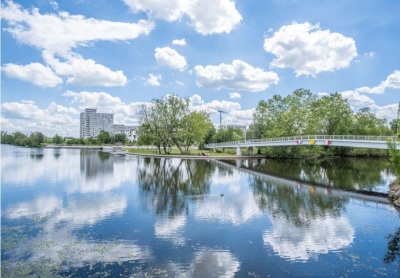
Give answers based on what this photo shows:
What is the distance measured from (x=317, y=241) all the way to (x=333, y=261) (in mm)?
2294

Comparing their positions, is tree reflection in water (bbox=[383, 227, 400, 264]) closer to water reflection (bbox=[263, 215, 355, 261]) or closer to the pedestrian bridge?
water reflection (bbox=[263, 215, 355, 261])

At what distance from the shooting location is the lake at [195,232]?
11.8 m

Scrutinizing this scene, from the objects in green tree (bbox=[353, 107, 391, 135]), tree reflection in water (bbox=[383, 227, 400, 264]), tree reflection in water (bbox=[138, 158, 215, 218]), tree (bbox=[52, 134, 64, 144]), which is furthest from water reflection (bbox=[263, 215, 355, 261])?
tree (bbox=[52, 134, 64, 144])

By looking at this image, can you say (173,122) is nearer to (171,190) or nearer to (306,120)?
(306,120)

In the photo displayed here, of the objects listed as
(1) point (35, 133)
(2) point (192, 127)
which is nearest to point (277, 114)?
(2) point (192, 127)

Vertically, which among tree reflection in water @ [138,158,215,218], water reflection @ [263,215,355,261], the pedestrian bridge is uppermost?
the pedestrian bridge

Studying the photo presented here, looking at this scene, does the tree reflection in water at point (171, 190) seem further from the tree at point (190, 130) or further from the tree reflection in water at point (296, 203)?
the tree at point (190, 130)

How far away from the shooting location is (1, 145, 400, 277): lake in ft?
38.9

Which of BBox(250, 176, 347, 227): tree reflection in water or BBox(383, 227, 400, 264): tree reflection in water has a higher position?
BBox(250, 176, 347, 227): tree reflection in water

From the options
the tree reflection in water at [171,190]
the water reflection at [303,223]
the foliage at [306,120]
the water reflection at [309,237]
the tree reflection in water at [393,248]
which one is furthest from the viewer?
the foliage at [306,120]

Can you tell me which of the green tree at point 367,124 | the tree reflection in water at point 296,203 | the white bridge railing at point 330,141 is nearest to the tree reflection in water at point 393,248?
the tree reflection in water at point 296,203

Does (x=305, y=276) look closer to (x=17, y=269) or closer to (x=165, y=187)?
(x=17, y=269)

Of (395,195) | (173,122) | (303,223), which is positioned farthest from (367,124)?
(303,223)

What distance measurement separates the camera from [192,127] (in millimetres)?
75312
